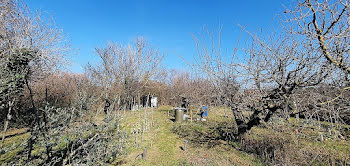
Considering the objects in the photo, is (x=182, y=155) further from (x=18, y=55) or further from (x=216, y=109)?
(x=18, y=55)

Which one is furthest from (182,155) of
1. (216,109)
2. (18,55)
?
(18,55)

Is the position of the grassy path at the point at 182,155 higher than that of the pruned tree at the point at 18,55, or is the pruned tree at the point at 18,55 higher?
the pruned tree at the point at 18,55

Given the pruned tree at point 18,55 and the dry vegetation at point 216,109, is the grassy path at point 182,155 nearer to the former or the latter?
the dry vegetation at point 216,109

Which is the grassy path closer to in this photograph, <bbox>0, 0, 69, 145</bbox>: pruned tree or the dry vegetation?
the dry vegetation

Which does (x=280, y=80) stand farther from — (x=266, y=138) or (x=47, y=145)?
(x=47, y=145)

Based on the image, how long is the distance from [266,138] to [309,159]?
4.09 ft

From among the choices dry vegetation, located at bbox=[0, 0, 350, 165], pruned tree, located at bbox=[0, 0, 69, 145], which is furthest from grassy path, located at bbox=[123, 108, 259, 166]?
pruned tree, located at bbox=[0, 0, 69, 145]

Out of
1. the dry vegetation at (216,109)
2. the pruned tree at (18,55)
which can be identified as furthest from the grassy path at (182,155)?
the pruned tree at (18,55)

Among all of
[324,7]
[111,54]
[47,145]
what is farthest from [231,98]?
[111,54]

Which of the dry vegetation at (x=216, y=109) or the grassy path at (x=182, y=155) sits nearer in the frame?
the dry vegetation at (x=216, y=109)

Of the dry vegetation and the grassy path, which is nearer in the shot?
the dry vegetation

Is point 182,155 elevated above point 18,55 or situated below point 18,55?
below

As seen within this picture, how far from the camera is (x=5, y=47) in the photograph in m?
2.21

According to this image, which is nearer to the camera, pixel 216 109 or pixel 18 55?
pixel 18 55
